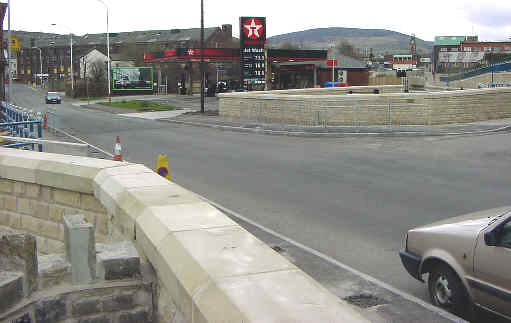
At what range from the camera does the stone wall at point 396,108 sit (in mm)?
27094

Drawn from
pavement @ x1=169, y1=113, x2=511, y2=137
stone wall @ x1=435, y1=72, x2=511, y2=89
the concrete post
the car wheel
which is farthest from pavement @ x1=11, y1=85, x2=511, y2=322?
stone wall @ x1=435, y1=72, x2=511, y2=89

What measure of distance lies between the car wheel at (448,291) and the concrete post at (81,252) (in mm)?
3675

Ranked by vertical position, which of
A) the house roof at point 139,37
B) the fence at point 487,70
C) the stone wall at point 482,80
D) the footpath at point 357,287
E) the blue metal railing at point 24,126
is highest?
the house roof at point 139,37

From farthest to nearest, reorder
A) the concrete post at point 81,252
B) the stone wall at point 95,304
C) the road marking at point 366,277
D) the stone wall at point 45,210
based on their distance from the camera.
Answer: the stone wall at point 45,210, the road marking at point 366,277, the concrete post at point 81,252, the stone wall at point 95,304

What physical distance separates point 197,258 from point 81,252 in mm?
1400

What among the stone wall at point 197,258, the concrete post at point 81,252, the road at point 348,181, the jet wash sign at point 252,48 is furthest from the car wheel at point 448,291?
the jet wash sign at point 252,48

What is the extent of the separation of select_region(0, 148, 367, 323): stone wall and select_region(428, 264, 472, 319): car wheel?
2600 mm

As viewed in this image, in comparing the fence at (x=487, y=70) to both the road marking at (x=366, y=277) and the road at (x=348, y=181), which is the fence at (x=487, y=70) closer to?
the road at (x=348, y=181)

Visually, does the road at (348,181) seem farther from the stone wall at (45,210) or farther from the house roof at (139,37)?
the house roof at (139,37)

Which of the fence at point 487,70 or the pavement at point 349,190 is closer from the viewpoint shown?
the pavement at point 349,190

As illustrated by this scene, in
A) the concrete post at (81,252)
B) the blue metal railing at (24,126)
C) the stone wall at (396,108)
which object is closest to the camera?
the concrete post at (81,252)

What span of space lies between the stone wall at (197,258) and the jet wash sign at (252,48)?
32.7 meters

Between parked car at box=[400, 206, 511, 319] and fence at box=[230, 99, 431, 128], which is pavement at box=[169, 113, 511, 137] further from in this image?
parked car at box=[400, 206, 511, 319]

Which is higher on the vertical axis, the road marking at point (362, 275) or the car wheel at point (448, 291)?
the car wheel at point (448, 291)
